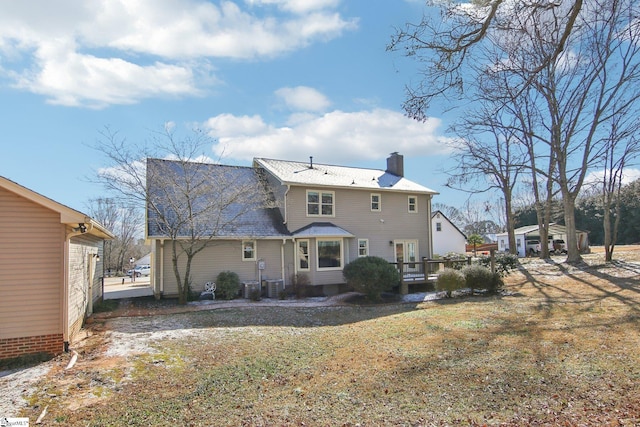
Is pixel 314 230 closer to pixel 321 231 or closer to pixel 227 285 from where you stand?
pixel 321 231

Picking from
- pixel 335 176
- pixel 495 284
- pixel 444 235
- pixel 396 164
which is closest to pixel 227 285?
pixel 335 176

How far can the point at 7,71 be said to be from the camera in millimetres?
9250

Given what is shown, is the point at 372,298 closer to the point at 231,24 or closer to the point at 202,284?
the point at 202,284

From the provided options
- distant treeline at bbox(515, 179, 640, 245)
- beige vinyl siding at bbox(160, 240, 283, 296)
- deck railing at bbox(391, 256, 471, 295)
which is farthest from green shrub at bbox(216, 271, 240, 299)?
distant treeline at bbox(515, 179, 640, 245)

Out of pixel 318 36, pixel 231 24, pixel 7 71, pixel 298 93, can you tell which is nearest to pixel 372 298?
pixel 298 93

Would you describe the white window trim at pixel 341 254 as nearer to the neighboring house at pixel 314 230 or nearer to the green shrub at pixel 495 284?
the neighboring house at pixel 314 230

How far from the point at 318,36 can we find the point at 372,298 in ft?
32.6

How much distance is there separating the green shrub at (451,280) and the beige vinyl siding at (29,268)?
12.7m

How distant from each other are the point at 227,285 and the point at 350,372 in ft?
34.1

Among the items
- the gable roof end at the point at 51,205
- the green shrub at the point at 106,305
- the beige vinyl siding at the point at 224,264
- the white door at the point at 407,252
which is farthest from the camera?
the white door at the point at 407,252

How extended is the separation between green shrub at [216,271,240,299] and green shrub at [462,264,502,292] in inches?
369

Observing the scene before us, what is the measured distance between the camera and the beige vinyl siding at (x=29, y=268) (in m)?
7.15

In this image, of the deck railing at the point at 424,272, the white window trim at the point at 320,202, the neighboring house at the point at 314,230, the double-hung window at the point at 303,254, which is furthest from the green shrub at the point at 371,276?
the white window trim at the point at 320,202

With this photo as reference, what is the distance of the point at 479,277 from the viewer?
15633mm
